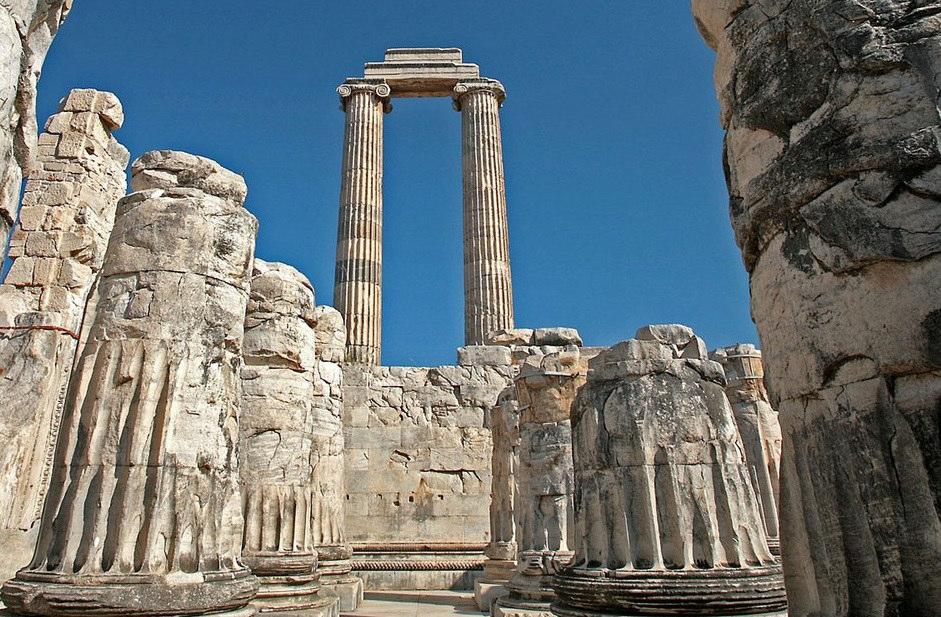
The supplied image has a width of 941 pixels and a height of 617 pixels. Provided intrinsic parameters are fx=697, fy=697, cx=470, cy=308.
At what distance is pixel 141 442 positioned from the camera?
12.4ft

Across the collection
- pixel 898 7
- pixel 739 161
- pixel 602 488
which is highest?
pixel 898 7

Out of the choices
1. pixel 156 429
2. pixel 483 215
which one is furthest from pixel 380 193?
pixel 156 429

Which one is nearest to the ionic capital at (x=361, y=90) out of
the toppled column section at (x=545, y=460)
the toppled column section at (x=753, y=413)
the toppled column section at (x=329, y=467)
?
the toppled column section at (x=329, y=467)

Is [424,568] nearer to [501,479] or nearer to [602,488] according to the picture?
[501,479]

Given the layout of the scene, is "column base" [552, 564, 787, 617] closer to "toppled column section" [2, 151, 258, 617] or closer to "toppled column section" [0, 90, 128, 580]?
"toppled column section" [2, 151, 258, 617]

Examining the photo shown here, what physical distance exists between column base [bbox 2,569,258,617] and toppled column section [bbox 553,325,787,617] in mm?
2204

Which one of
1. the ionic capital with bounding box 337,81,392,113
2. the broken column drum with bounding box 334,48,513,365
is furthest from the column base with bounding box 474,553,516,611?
the ionic capital with bounding box 337,81,392,113

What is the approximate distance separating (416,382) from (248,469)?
641cm

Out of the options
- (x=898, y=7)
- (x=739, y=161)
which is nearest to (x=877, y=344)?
(x=739, y=161)

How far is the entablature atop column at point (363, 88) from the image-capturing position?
20141 mm

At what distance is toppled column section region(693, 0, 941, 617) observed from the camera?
5.99 ft

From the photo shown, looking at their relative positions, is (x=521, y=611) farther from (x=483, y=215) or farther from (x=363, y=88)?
(x=363, y=88)

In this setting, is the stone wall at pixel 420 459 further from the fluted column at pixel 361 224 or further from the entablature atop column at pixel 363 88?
the entablature atop column at pixel 363 88

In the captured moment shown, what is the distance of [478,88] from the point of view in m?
20.1
